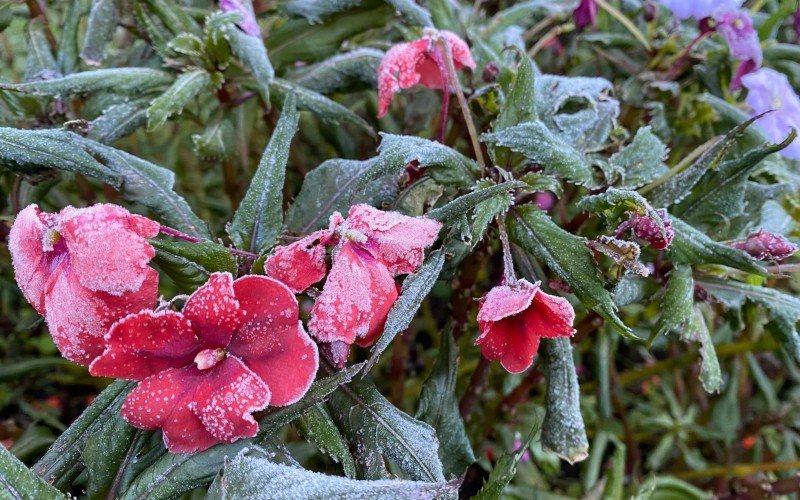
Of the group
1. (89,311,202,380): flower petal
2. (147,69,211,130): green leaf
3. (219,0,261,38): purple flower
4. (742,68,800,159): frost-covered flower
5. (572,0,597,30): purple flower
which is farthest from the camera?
(572,0,597,30): purple flower

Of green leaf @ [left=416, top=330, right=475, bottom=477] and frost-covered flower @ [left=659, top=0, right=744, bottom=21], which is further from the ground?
frost-covered flower @ [left=659, top=0, right=744, bottom=21]

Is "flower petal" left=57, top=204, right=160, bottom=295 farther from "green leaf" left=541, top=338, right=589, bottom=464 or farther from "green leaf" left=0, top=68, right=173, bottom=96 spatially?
"green leaf" left=541, top=338, right=589, bottom=464

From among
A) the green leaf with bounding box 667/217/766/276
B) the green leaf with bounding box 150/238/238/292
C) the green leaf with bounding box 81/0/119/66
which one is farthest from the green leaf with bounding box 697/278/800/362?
the green leaf with bounding box 81/0/119/66

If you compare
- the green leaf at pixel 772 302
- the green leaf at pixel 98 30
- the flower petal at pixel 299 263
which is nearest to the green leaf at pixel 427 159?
the flower petal at pixel 299 263

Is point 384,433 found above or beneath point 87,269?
beneath

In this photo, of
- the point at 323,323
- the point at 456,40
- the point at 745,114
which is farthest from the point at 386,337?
the point at 745,114

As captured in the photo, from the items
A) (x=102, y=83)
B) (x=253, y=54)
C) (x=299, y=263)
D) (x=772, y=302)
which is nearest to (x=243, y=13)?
(x=253, y=54)

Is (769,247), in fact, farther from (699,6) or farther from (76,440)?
(76,440)

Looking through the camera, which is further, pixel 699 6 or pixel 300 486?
pixel 699 6

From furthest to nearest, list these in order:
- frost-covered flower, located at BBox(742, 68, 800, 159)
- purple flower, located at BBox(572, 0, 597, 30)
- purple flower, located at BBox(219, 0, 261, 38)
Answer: purple flower, located at BBox(572, 0, 597, 30), frost-covered flower, located at BBox(742, 68, 800, 159), purple flower, located at BBox(219, 0, 261, 38)
